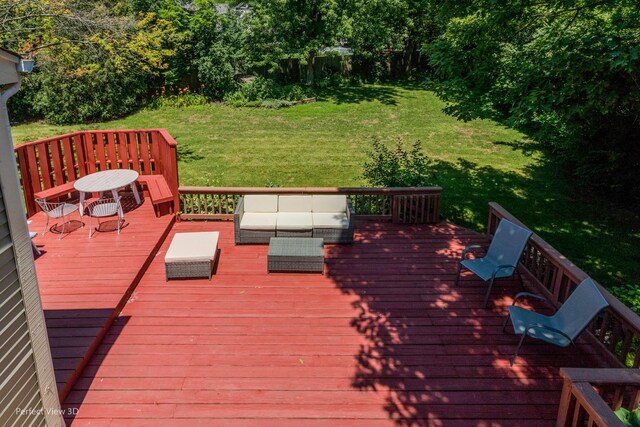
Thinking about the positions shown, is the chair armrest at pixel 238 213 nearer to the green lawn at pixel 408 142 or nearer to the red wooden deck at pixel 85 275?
the red wooden deck at pixel 85 275

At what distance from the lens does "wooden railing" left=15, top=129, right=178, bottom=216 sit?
7.52 m

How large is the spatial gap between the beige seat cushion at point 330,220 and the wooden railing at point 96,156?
2.53 metres

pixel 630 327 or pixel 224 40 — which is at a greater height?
pixel 224 40

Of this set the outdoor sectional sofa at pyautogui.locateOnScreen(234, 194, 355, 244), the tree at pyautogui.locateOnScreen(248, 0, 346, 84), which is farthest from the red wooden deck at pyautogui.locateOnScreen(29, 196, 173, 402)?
the tree at pyautogui.locateOnScreen(248, 0, 346, 84)

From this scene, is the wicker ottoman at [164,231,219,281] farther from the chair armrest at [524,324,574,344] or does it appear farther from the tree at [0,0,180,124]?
the tree at [0,0,180,124]

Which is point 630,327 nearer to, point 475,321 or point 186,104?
point 475,321

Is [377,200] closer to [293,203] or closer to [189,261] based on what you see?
[293,203]

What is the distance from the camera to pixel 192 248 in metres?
6.14

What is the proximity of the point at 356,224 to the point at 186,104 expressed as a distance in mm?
13243

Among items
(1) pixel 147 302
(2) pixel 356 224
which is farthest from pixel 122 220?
(2) pixel 356 224

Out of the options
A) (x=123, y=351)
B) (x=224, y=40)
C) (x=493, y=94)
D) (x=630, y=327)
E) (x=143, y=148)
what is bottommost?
(x=123, y=351)

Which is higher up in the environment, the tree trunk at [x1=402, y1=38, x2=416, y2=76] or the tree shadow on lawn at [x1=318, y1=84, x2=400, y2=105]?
the tree trunk at [x1=402, y1=38, x2=416, y2=76]

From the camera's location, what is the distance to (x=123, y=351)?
4.68 metres

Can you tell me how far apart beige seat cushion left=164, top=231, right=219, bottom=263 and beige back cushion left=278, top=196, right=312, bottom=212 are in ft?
4.40
